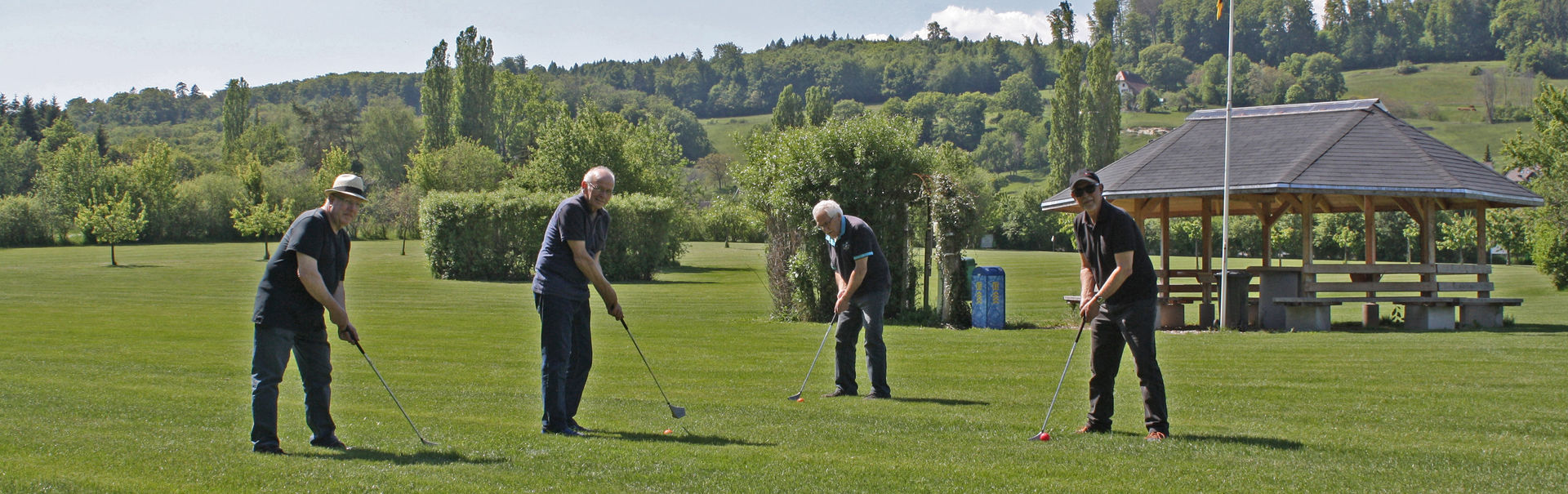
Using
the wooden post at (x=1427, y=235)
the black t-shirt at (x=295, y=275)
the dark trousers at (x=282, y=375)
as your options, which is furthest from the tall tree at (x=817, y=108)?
the black t-shirt at (x=295, y=275)

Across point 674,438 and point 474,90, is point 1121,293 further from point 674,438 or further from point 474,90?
point 474,90

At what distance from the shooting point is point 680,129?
6284 inches

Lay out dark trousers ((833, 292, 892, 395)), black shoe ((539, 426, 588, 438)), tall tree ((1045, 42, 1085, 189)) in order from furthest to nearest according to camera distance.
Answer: tall tree ((1045, 42, 1085, 189)) < dark trousers ((833, 292, 892, 395)) < black shoe ((539, 426, 588, 438))

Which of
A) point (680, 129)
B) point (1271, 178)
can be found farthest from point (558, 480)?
point (680, 129)

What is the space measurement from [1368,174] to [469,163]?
57.4 meters

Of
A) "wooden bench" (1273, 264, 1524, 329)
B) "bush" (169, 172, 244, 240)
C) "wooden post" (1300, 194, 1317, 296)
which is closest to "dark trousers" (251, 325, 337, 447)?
"wooden bench" (1273, 264, 1524, 329)

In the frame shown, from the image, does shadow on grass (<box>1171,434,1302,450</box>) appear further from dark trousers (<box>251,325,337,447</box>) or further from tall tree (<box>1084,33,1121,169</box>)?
tall tree (<box>1084,33,1121,169</box>)

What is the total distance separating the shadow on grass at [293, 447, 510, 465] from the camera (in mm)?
6375

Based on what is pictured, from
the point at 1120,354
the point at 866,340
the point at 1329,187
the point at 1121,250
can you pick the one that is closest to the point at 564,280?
the point at 866,340

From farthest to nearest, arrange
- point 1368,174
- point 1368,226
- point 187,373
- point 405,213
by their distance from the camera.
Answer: point 405,213, point 1368,226, point 1368,174, point 187,373

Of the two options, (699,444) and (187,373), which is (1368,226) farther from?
(187,373)

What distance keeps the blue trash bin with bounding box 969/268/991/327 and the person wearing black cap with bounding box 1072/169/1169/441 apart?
11.0 meters

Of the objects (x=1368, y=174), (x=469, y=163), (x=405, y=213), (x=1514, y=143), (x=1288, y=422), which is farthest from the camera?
(x=469, y=163)

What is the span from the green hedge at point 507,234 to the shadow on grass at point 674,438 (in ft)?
96.0
